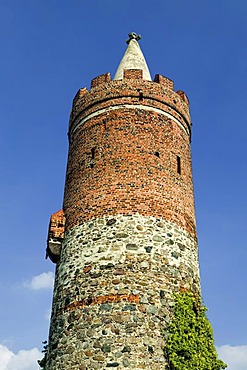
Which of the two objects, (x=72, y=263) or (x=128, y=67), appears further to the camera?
(x=128, y=67)

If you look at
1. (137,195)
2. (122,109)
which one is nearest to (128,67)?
(122,109)

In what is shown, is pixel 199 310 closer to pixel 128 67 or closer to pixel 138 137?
pixel 138 137

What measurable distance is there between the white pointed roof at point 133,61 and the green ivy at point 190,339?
786 cm

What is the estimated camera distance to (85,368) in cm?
989

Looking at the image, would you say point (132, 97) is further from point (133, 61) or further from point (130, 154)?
point (133, 61)

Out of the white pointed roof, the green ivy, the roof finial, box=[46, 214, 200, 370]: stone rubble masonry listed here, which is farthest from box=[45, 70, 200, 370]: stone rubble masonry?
the roof finial

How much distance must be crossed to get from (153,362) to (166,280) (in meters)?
1.99

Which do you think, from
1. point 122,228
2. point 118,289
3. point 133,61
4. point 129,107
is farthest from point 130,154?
point 133,61

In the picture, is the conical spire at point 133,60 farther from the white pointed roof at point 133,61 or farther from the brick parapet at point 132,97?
the brick parapet at point 132,97

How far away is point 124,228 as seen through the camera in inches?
449

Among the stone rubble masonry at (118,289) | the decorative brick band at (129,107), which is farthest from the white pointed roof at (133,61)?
the stone rubble masonry at (118,289)

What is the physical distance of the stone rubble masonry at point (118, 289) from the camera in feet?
32.6

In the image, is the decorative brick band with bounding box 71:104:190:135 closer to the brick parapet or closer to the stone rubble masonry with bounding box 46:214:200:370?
the brick parapet

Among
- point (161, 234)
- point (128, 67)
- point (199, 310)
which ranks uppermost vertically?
point (128, 67)
